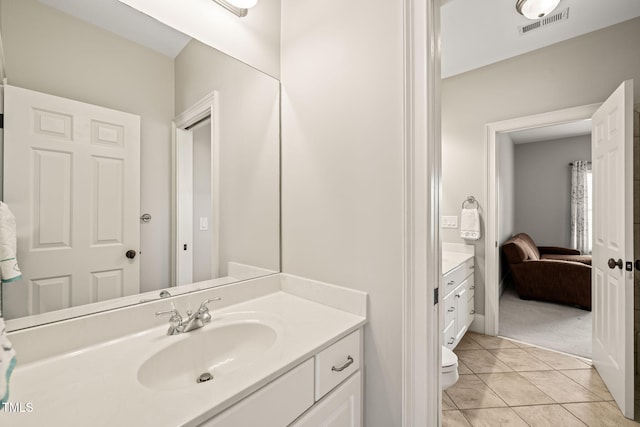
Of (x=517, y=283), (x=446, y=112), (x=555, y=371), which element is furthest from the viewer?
(x=517, y=283)

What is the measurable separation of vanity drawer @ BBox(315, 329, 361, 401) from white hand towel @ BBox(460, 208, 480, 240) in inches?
86.5

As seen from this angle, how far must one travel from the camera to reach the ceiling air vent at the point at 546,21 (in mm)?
2084

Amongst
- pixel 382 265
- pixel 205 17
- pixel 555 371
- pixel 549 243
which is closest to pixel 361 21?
pixel 205 17

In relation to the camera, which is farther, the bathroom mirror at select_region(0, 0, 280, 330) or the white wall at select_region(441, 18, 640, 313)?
the white wall at select_region(441, 18, 640, 313)

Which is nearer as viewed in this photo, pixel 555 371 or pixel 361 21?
pixel 361 21

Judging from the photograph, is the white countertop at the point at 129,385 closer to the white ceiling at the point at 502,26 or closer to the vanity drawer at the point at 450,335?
the vanity drawer at the point at 450,335

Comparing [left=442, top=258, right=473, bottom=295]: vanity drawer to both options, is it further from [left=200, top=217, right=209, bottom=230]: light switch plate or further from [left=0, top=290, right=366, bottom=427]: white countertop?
[left=200, top=217, right=209, bottom=230]: light switch plate

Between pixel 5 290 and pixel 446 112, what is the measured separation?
3.51 metres

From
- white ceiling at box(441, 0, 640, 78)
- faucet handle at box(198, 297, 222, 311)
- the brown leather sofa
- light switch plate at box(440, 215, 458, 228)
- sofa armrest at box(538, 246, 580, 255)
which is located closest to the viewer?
faucet handle at box(198, 297, 222, 311)

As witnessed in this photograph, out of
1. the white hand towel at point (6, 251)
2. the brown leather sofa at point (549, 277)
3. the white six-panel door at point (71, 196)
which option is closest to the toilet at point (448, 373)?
the white six-panel door at point (71, 196)

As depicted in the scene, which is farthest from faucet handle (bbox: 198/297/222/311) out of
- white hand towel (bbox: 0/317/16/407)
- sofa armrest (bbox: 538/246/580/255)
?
sofa armrest (bbox: 538/246/580/255)

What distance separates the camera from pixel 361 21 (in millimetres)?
1149

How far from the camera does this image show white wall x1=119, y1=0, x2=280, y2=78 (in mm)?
1073

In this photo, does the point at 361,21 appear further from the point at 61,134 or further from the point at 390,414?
the point at 390,414
